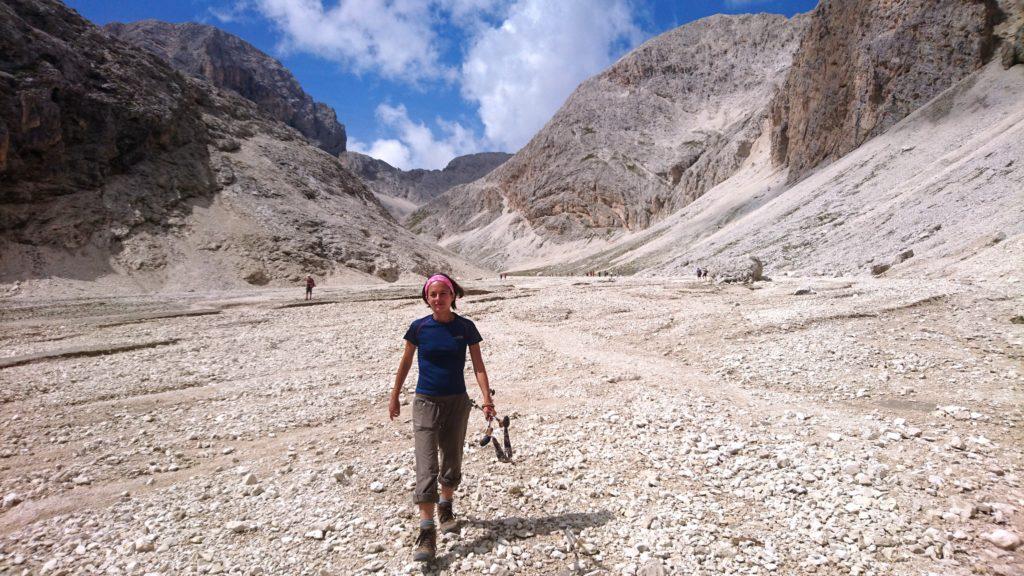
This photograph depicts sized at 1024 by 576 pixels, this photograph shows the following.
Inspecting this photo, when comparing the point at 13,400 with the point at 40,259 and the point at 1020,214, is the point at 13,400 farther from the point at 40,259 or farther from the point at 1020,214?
the point at 40,259

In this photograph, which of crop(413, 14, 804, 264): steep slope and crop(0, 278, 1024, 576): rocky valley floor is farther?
crop(413, 14, 804, 264): steep slope

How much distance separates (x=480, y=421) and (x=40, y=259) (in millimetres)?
51678

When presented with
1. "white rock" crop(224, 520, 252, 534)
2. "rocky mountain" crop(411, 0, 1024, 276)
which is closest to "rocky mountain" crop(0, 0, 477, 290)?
"rocky mountain" crop(411, 0, 1024, 276)

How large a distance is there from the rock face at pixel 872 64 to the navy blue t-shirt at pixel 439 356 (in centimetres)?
7131

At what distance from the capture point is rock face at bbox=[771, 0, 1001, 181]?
52.7m

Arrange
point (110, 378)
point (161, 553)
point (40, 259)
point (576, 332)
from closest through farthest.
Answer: point (161, 553) < point (110, 378) < point (576, 332) < point (40, 259)

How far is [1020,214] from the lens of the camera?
22688 millimetres

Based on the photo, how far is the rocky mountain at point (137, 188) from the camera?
136 feet

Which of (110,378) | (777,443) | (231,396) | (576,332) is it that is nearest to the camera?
(777,443)

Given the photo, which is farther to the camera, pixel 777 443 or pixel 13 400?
pixel 13 400

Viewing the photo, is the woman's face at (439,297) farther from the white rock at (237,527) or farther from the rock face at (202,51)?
the rock face at (202,51)

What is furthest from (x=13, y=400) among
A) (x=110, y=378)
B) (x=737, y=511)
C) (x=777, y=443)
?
(x=777, y=443)

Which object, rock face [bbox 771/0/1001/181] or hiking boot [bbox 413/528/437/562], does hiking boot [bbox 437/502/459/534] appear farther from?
rock face [bbox 771/0/1001/181]

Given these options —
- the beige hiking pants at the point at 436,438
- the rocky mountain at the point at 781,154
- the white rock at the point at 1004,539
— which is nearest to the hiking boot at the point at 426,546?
the beige hiking pants at the point at 436,438
